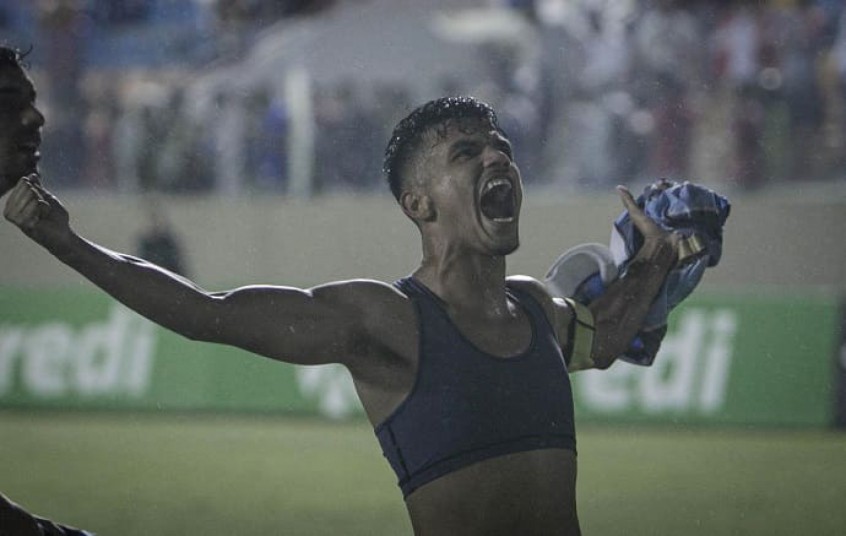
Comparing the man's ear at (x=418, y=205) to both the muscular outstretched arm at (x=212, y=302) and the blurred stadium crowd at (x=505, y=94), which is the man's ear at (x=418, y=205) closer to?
the muscular outstretched arm at (x=212, y=302)

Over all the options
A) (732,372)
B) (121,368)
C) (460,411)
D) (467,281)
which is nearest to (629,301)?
(467,281)

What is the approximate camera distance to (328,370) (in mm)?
12070

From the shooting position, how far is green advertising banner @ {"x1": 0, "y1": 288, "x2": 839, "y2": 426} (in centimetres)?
1117

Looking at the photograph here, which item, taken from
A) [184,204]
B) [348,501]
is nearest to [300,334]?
[348,501]

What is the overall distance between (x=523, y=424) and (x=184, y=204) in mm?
10189

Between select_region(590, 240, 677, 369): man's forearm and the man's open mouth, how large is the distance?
586 millimetres

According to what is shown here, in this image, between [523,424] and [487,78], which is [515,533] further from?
[487,78]

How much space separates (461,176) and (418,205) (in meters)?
0.15

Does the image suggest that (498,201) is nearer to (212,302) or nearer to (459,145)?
(459,145)

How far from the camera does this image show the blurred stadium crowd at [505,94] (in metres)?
11.9

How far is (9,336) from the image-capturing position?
41.3 ft

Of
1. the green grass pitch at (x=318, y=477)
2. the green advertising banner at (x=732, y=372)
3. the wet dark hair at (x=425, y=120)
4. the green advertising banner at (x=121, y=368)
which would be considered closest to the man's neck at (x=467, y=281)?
the wet dark hair at (x=425, y=120)

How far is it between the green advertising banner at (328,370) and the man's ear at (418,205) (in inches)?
286

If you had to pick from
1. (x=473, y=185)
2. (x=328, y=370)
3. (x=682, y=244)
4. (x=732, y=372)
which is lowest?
(x=473, y=185)
